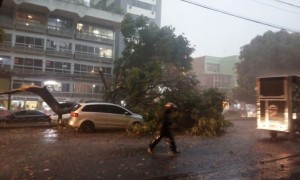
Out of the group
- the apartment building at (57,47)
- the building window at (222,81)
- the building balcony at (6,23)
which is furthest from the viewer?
the building window at (222,81)

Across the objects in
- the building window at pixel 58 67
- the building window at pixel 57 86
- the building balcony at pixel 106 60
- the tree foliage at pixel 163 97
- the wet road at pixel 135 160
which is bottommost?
the wet road at pixel 135 160

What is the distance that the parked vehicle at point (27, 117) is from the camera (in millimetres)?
25781

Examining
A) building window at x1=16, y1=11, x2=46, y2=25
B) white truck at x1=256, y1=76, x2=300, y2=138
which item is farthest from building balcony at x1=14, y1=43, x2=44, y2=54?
white truck at x1=256, y1=76, x2=300, y2=138

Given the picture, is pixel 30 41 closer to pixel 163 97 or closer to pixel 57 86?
pixel 57 86

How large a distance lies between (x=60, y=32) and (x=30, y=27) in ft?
15.6

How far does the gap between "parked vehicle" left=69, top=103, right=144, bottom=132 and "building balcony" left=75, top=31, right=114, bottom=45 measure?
36.3 metres

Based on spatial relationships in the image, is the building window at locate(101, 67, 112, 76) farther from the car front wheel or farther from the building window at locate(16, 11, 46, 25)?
the car front wheel

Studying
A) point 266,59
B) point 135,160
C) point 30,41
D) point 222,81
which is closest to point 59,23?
point 30,41

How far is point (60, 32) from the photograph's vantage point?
51.2 meters

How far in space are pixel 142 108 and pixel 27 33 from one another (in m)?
32.9

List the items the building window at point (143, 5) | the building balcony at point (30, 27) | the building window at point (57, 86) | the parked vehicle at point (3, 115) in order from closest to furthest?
the parked vehicle at point (3, 115) → the building balcony at point (30, 27) → the building window at point (57, 86) → the building window at point (143, 5)

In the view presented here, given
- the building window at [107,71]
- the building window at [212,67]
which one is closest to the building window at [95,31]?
the building window at [107,71]

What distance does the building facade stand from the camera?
246ft

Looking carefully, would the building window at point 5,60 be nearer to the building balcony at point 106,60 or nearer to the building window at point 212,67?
the building balcony at point 106,60
